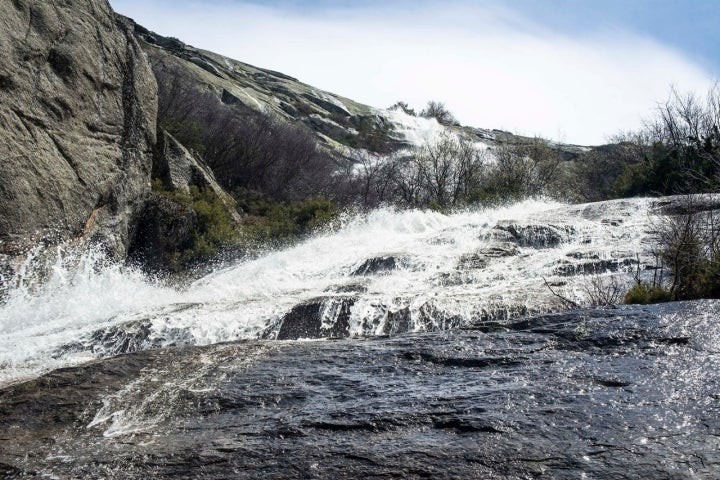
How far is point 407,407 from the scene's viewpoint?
4.25 meters

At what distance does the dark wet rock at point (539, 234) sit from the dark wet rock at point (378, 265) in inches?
147

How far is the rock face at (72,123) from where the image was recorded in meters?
11.9

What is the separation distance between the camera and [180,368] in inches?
223

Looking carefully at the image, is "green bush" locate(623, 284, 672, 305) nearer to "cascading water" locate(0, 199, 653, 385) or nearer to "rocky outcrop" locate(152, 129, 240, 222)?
"cascading water" locate(0, 199, 653, 385)

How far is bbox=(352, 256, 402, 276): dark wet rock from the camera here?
13.0 metres

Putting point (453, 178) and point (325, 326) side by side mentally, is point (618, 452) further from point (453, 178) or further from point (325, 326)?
point (453, 178)

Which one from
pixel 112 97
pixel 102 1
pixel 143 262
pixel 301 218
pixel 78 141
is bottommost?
pixel 143 262

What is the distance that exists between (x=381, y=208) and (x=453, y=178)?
758cm

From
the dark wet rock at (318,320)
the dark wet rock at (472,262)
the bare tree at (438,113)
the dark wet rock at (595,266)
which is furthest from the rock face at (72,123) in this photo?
the bare tree at (438,113)

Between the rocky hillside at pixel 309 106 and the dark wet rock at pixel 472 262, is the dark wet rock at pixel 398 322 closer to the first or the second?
the dark wet rock at pixel 472 262

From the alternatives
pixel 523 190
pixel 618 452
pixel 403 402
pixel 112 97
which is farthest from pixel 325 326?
pixel 523 190

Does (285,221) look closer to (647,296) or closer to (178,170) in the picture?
(178,170)

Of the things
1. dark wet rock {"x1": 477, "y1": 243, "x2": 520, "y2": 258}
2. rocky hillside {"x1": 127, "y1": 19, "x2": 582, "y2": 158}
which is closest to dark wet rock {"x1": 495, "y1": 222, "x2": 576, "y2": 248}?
dark wet rock {"x1": 477, "y1": 243, "x2": 520, "y2": 258}

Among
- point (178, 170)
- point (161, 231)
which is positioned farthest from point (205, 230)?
point (178, 170)
